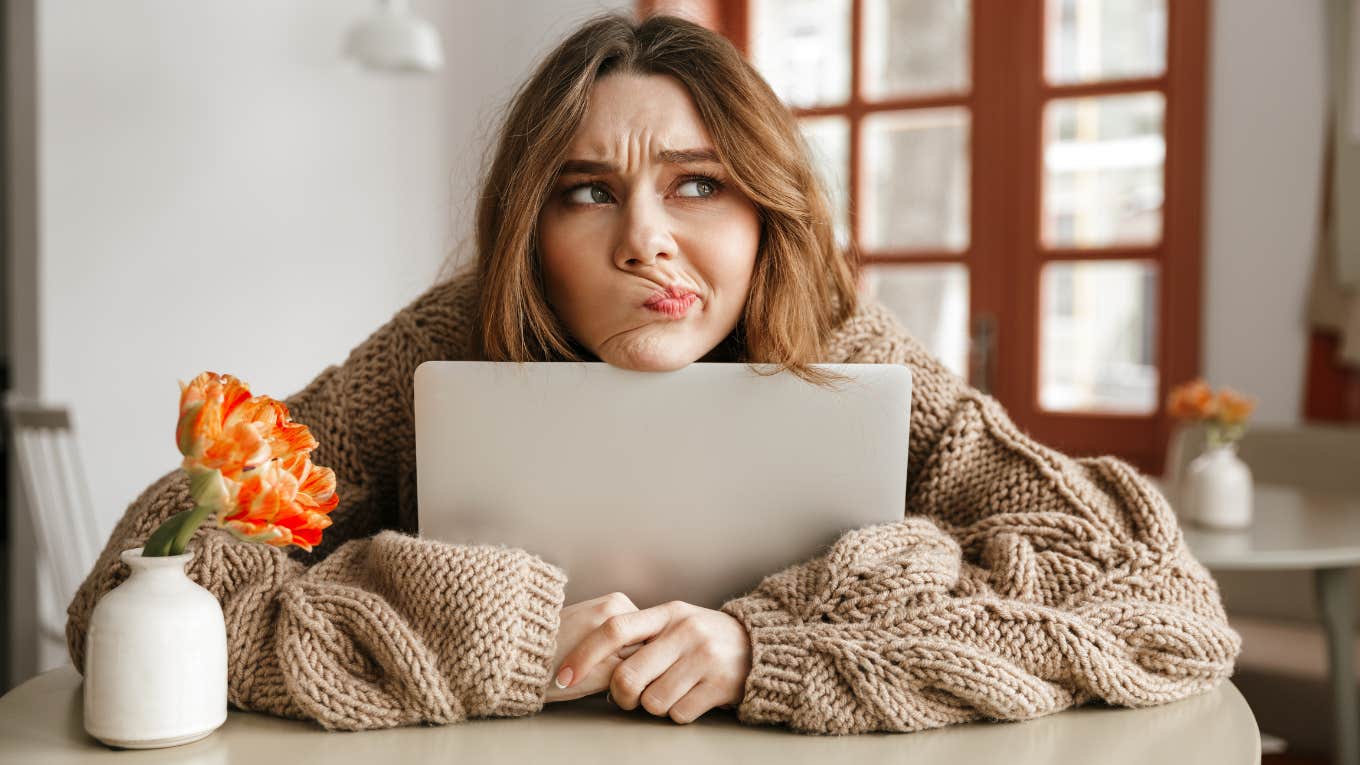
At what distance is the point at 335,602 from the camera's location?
775 millimetres

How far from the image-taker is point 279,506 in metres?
0.65

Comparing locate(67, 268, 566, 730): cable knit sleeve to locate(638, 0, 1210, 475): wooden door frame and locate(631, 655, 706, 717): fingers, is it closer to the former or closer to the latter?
locate(631, 655, 706, 717): fingers

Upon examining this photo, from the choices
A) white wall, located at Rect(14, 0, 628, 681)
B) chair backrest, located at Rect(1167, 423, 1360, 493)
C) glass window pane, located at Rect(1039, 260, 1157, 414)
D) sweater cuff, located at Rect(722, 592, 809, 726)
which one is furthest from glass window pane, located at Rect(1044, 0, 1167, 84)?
sweater cuff, located at Rect(722, 592, 809, 726)

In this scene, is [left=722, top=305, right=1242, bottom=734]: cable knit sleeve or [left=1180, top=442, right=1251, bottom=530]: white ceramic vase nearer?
[left=722, top=305, right=1242, bottom=734]: cable knit sleeve

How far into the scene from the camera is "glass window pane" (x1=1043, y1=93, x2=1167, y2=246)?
3.06 metres

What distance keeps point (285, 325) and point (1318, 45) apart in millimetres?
2854

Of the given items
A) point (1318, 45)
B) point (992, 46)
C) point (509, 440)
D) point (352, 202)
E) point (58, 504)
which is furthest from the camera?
point (352, 202)

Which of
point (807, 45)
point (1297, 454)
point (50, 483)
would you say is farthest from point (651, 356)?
point (807, 45)

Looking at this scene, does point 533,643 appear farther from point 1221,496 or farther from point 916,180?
point 916,180

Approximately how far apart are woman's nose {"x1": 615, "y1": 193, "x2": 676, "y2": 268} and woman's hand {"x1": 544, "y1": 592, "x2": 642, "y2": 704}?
0.91ft

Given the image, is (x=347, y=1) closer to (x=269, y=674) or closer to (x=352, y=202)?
(x=352, y=202)

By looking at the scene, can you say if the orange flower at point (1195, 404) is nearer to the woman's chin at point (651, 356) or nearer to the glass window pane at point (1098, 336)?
→ the glass window pane at point (1098, 336)

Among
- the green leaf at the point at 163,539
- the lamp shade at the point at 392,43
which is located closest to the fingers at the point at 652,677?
the green leaf at the point at 163,539

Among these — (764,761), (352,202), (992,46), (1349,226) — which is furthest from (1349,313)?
(352,202)
